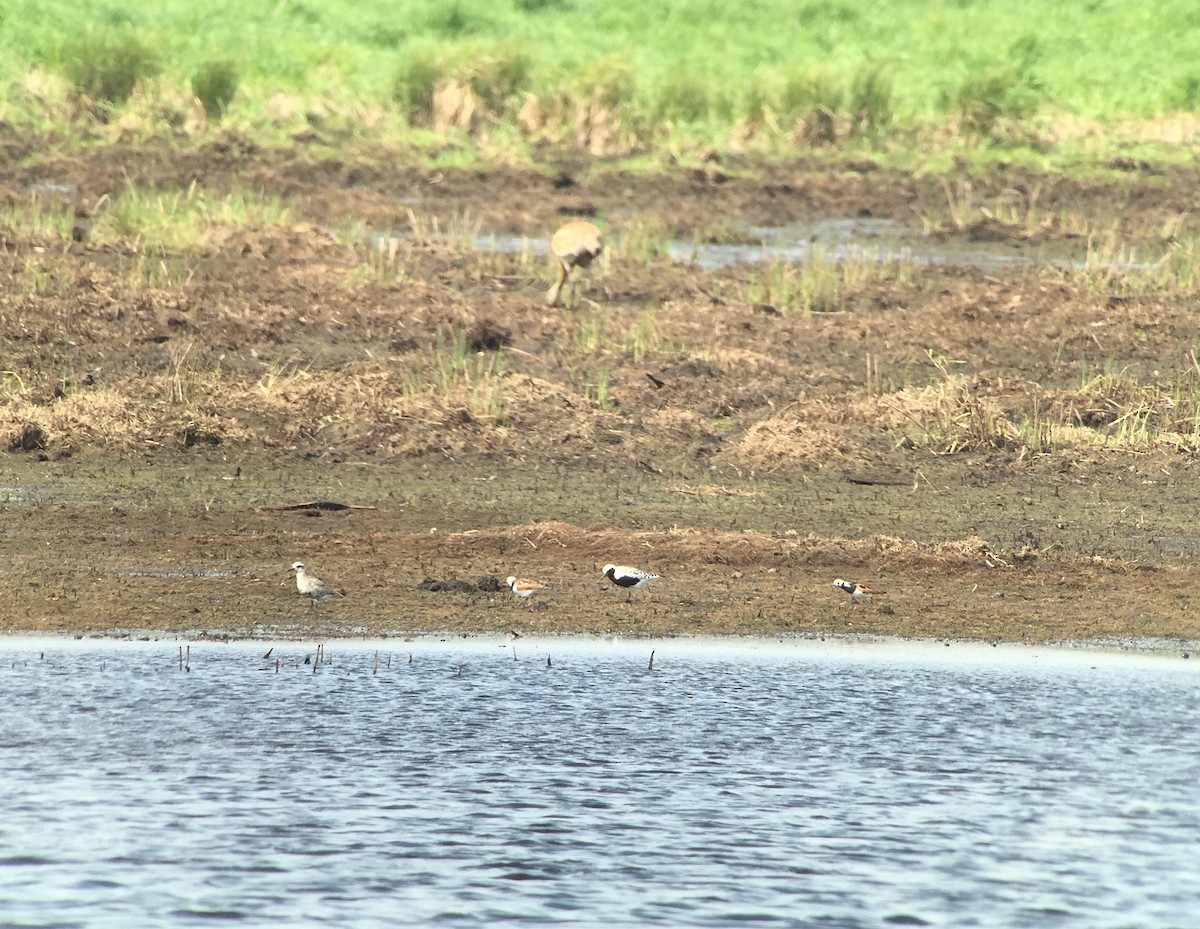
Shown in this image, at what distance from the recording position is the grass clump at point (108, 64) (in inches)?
1185

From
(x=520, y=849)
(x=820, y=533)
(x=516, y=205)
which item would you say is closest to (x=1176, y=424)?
(x=820, y=533)

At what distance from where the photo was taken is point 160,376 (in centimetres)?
1533

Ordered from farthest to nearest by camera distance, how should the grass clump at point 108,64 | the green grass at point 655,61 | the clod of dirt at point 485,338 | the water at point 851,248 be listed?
the green grass at point 655,61
the grass clump at point 108,64
the water at point 851,248
the clod of dirt at point 485,338

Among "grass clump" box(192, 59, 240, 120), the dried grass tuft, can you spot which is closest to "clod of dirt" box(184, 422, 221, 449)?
the dried grass tuft

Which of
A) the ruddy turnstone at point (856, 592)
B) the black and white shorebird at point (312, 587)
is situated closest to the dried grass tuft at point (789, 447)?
the ruddy turnstone at point (856, 592)

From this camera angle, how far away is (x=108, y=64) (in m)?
30.4

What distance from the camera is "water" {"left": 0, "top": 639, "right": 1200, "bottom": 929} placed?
249 inches

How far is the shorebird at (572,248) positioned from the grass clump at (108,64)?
43.7 ft

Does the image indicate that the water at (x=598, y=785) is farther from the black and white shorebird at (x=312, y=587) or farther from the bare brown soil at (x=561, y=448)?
the bare brown soil at (x=561, y=448)

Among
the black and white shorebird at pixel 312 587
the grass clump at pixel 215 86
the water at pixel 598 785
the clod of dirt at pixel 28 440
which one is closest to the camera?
the water at pixel 598 785

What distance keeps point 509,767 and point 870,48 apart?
32929mm

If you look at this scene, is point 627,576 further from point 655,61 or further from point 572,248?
point 655,61

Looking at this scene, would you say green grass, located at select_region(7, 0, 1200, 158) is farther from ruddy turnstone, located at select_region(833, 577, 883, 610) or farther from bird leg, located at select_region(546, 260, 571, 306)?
ruddy turnstone, located at select_region(833, 577, 883, 610)

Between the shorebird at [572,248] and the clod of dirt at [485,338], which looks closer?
the clod of dirt at [485,338]
